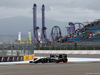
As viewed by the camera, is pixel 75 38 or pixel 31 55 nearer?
pixel 31 55


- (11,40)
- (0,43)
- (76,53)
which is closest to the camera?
(0,43)

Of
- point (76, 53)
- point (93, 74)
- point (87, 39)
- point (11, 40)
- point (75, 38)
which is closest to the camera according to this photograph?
point (93, 74)

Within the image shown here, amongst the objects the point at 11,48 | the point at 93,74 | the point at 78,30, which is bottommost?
the point at 93,74

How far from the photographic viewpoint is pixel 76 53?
167 feet

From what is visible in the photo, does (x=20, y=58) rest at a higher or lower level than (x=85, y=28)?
lower

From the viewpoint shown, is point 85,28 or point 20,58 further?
point 85,28

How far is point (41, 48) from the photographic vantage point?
195 feet

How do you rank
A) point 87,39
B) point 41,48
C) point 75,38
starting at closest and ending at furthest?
1. point 41,48
2. point 87,39
3. point 75,38

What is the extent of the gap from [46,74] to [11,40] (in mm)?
17946

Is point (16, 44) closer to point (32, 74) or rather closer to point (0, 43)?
point (0, 43)

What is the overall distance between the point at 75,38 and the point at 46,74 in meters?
88.0

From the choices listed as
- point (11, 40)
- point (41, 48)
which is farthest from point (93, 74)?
point (41, 48)

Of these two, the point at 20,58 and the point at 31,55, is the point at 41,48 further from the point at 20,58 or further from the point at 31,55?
the point at 20,58

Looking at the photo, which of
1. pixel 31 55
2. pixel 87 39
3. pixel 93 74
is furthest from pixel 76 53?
pixel 87 39
